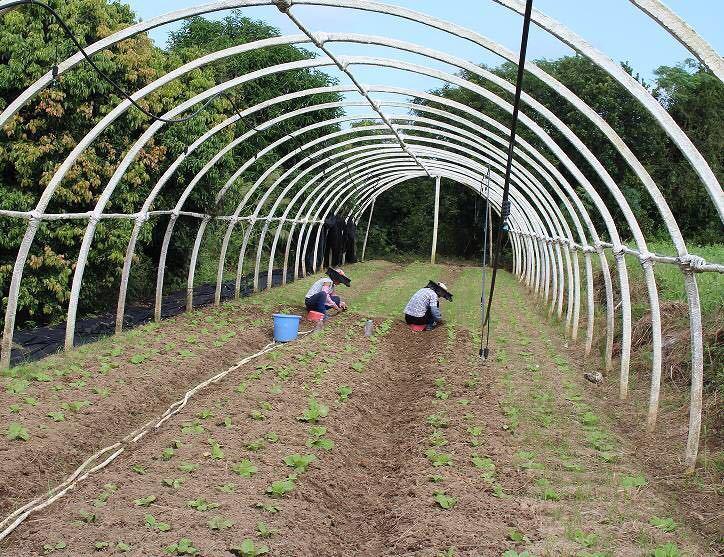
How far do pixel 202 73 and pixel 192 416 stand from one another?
474 inches

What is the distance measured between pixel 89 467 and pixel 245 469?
1.62 meters

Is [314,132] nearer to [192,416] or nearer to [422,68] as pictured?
[422,68]

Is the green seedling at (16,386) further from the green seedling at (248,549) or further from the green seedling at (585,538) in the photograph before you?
the green seedling at (585,538)

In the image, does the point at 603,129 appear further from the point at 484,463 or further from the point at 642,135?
the point at 642,135

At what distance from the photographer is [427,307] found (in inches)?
642

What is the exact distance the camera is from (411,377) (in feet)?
40.9

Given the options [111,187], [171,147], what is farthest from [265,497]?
[171,147]

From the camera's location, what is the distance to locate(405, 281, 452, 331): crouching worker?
53.4ft

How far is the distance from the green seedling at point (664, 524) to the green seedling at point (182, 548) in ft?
11.2

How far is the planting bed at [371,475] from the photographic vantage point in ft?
19.3

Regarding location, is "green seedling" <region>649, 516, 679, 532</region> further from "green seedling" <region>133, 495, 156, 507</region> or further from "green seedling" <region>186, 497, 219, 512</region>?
"green seedling" <region>133, 495, 156, 507</region>

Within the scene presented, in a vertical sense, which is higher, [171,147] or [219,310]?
[171,147]

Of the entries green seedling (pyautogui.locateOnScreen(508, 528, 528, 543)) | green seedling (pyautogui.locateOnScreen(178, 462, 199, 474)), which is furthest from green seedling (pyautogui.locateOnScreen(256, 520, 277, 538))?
green seedling (pyautogui.locateOnScreen(508, 528, 528, 543))

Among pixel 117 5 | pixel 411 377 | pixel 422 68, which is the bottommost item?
pixel 411 377
